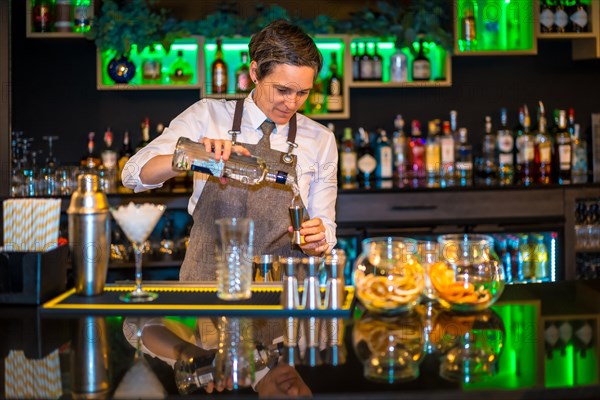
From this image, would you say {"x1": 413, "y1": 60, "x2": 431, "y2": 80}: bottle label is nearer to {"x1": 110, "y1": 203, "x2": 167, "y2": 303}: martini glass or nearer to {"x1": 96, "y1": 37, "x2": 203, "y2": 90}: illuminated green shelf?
{"x1": 96, "y1": 37, "x2": 203, "y2": 90}: illuminated green shelf

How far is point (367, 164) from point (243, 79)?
2.71ft

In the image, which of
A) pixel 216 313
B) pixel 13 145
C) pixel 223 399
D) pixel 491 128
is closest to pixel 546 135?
pixel 491 128

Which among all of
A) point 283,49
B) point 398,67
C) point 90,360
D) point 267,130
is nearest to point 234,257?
point 90,360

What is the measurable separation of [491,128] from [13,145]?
2.73 metres

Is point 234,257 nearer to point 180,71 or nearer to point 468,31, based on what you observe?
point 180,71

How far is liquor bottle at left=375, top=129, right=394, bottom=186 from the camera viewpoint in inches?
189

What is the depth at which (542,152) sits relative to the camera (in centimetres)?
484

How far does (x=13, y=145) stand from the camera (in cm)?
469

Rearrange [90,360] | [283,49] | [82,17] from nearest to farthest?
[90,360] → [283,49] → [82,17]

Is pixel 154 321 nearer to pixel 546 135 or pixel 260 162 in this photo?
pixel 260 162

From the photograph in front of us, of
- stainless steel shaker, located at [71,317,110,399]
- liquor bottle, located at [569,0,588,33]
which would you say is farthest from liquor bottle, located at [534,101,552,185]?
stainless steel shaker, located at [71,317,110,399]

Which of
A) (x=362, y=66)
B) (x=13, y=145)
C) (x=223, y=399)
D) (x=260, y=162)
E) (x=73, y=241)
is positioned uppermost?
(x=362, y=66)

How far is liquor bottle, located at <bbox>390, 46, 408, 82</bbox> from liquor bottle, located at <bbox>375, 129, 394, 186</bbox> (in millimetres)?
338

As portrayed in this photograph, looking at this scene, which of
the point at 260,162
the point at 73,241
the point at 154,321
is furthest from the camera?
the point at 260,162
